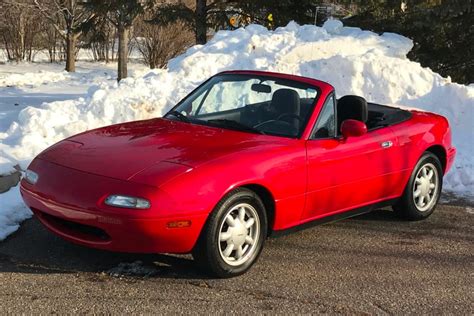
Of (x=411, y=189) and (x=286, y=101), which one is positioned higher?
(x=286, y=101)

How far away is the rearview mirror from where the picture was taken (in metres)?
5.36

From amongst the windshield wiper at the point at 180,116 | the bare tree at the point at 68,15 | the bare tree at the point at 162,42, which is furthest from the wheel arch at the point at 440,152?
the bare tree at the point at 162,42

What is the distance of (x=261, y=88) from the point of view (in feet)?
17.9

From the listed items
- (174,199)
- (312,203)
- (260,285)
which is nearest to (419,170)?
(312,203)

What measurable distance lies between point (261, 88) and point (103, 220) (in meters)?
2.25

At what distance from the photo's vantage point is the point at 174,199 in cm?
379

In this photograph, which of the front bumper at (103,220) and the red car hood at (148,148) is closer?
the front bumper at (103,220)

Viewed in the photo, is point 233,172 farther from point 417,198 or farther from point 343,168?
point 417,198

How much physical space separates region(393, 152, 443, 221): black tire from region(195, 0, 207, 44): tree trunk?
1243 centimetres

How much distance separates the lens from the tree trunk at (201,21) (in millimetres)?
17656

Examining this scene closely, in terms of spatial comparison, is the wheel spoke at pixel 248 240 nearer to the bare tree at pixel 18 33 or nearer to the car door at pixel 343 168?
the car door at pixel 343 168

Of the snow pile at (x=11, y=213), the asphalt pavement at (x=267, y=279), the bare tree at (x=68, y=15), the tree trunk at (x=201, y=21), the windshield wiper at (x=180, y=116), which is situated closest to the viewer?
the asphalt pavement at (x=267, y=279)

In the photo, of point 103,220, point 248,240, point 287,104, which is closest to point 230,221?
point 248,240

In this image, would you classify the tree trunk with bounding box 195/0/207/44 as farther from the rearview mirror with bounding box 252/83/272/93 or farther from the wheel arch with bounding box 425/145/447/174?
the rearview mirror with bounding box 252/83/272/93
